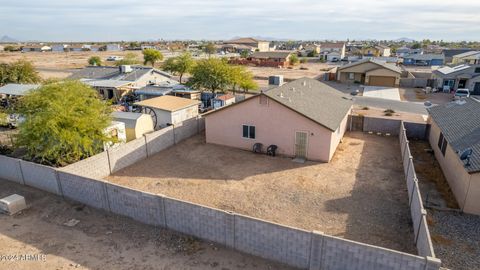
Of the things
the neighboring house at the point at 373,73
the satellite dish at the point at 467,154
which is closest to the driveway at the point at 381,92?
the neighboring house at the point at 373,73

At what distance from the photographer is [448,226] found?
1353 cm

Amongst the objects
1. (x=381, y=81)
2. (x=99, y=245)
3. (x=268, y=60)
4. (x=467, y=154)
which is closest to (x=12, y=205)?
(x=99, y=245)

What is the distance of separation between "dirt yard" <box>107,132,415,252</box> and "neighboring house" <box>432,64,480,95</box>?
29440mm

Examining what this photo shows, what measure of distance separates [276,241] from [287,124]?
458 inches

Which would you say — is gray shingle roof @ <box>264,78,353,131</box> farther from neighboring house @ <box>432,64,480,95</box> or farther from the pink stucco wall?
neighboring house @ <box>432,64,480,95</box>

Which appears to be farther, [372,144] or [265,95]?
[372,144]

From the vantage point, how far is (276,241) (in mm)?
10742

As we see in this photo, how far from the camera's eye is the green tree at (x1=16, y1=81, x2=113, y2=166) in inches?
669

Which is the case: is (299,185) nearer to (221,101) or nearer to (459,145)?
(459,145)

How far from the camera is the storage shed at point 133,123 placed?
926 inches

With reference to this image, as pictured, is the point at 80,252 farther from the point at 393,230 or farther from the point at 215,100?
the point at 215,100

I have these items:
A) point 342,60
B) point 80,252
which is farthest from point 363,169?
point 342,60

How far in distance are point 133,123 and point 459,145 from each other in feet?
67.9

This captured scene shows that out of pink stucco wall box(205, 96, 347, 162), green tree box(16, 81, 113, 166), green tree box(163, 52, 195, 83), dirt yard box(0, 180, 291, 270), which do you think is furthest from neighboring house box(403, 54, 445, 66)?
dirt yard box(0, 180, 291, 270)
